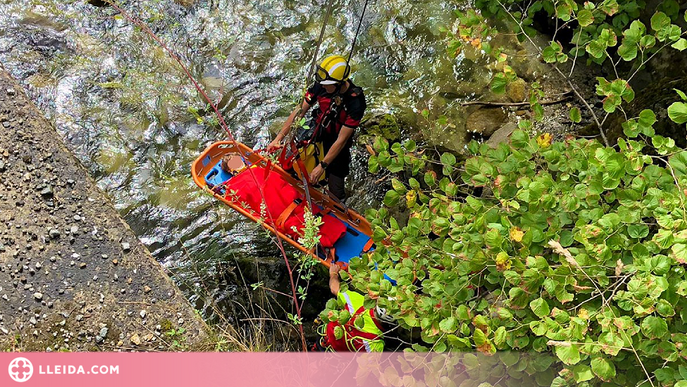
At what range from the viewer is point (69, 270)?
468cm

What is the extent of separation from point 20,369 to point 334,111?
3529 mm

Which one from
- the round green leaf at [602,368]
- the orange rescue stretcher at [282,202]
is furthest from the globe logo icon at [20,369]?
Result: the round green leaf at [602,368]

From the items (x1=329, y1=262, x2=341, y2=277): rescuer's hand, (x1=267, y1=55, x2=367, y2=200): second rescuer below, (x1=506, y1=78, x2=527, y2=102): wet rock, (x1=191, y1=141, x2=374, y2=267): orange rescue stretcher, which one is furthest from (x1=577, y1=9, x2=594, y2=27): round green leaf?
(x1=506, y1=78, x2=527, y2=102): wet rock

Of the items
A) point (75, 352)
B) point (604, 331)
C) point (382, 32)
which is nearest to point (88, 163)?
point (75, 352)

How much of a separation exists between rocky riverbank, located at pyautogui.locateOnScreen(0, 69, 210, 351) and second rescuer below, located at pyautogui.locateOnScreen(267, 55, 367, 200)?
1.86m

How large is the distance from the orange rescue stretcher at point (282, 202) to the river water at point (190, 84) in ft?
2.24

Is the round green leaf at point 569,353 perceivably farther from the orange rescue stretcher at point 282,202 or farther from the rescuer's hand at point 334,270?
the orange rescue stretcher at point 282,202

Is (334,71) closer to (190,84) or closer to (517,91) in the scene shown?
(517,91)

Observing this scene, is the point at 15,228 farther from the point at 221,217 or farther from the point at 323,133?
the point at 323,133

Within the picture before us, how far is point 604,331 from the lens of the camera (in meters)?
1.85

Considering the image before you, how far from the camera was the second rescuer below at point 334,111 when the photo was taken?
13.8 ft

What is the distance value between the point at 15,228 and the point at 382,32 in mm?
4790

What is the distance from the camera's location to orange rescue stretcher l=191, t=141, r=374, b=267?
4.79 metres

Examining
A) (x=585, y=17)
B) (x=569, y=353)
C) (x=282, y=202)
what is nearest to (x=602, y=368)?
(x=569, y=353)
